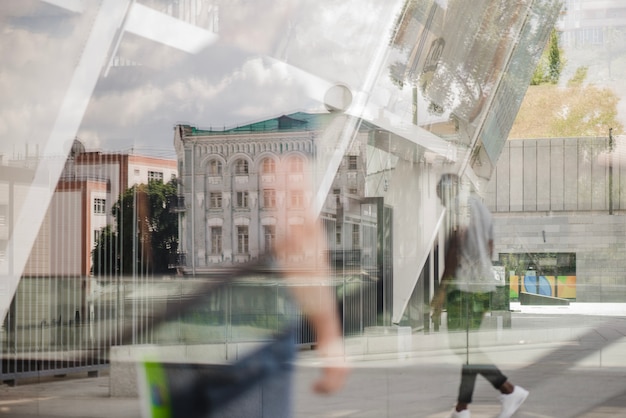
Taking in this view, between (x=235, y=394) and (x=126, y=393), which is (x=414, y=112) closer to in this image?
(x=126, y=393)

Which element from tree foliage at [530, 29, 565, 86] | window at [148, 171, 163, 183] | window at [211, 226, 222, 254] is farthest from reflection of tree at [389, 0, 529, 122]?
window at [211, 226, 222, 254]

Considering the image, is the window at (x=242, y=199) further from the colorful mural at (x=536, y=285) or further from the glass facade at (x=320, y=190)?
the colorful mural at (x=536, y=285)

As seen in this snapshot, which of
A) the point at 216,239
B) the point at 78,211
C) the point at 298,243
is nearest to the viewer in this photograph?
the point at 216,239

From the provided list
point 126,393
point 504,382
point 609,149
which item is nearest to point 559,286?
point 609,149

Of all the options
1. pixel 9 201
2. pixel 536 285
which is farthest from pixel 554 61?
pixel 9 201

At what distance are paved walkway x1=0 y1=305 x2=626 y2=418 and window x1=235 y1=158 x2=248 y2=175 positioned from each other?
40 cm

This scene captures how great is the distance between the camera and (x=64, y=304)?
7.70 ft

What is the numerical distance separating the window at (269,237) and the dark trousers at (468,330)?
0.92m

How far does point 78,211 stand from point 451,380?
1290 millimetres

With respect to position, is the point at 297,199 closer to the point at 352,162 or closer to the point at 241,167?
the point at 241,167

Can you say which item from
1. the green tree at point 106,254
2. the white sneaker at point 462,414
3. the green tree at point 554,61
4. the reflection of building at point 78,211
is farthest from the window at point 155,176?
the green tree at point 554,61

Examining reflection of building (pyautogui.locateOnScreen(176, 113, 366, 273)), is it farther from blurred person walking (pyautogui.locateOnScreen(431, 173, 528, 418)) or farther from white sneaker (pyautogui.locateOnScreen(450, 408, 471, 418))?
white sneaker (pyautogui.locateOnScreen(450, 408, 471, 418))

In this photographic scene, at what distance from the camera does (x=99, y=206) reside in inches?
87.9

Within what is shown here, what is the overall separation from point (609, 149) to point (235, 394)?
205 cm
